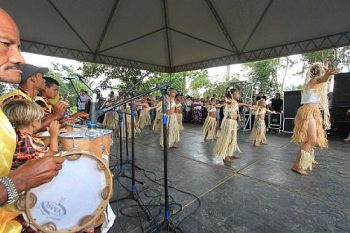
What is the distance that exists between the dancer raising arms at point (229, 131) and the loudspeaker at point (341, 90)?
220 inches

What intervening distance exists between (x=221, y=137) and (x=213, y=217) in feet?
8.00

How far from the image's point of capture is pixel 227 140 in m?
4.46

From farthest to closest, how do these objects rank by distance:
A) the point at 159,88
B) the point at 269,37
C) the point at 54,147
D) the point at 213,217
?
the point at 269,37 → the point at 213,217 → the point at 159,88 → the point at 54,147

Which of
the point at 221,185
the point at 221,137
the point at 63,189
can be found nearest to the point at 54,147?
the point at 63,189

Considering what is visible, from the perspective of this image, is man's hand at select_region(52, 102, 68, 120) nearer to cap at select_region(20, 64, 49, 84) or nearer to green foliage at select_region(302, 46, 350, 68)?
cap at select_region(20, 64, 49, 84)

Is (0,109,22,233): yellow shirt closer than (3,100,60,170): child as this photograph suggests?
Yes

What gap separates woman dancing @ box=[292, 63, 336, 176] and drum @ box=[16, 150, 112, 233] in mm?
3457

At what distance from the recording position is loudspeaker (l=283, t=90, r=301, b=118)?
26.8 ft

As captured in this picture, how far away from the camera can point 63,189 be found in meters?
1.18

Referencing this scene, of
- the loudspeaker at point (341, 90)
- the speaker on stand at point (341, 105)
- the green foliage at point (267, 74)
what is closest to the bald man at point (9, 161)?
the speaker on stand at point (341, 105)

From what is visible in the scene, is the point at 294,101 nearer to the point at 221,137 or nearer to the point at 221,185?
the point at 221,137

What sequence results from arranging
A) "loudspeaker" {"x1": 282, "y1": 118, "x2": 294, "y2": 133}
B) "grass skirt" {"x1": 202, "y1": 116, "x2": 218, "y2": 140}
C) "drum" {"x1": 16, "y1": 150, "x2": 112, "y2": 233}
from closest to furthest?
1. "drum" {"x1": 16, "y1": 150, "x2": 112, "y2": 233}
2. "grass skirt" {"x1": 202, "y1": 116, "x2": 218, "y2": 140}
3. "loudspeaker" {"x1": 282, "y1": 118, "x2": 294, "y2": 133}

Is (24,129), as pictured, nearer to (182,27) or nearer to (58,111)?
(58,111)

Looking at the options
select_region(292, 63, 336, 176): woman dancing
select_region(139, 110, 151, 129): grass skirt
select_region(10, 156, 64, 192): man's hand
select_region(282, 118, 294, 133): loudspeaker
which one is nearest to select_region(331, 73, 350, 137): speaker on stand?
select_region(282, 118, 294, 133): loudspeaker
